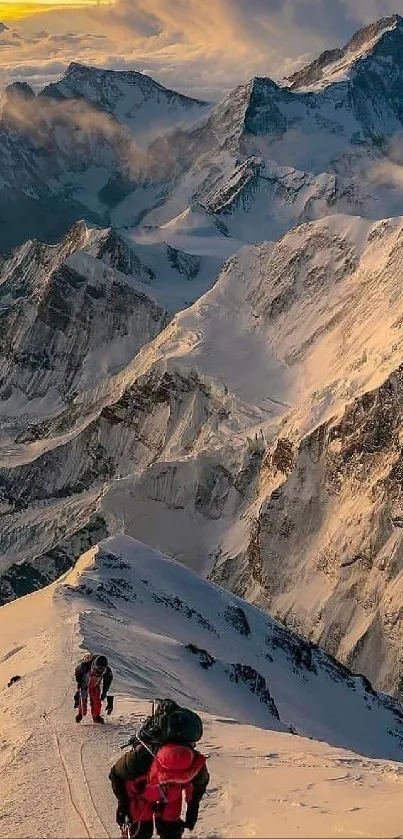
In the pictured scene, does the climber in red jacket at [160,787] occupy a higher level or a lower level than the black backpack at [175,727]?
lower

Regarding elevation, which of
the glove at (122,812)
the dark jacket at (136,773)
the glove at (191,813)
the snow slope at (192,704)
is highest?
the dark jacket at (136,773)

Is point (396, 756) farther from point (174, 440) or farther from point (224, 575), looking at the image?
point (174, 440)

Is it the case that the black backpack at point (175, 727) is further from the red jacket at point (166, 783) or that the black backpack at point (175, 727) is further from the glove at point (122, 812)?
the glove at point (122, 812)

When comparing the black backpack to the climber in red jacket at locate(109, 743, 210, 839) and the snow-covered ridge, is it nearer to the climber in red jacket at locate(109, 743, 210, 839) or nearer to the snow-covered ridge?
the climber in red jacket at locate(109, 743, 210, 839)

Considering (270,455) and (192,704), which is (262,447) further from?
(192,704)

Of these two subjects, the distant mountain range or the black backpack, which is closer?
the black backpack

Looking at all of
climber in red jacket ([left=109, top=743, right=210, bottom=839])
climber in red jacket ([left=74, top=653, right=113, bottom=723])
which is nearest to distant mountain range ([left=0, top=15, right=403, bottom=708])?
climber in red jacket ([left=74, top=653, right=113, bottom=723])

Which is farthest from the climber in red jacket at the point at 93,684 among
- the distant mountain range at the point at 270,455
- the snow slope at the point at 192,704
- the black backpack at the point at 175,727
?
the distant mountain range at the point at 270,455
